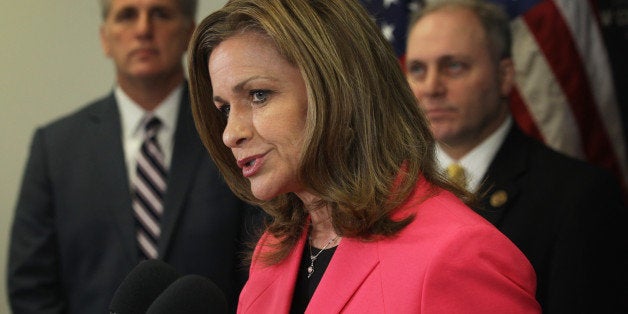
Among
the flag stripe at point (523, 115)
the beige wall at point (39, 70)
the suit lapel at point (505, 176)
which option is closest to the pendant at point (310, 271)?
the suit lapel at point (505, 176)

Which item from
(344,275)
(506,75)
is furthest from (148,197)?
(344,275)

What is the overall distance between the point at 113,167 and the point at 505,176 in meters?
1.14

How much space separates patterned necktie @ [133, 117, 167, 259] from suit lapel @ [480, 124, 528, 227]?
925 mm

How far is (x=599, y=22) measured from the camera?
3.45 m

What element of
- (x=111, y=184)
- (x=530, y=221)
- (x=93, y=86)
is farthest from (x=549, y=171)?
(x=93, y=86)

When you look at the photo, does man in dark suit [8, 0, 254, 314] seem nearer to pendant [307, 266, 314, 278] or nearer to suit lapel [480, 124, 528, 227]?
suit lapel [480, 124, 528, 227]

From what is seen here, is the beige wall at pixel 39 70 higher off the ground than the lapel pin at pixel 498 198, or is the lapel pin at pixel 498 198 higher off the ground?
the beige wall at pixel 39 70

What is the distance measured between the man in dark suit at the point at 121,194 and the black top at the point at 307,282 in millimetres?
1060

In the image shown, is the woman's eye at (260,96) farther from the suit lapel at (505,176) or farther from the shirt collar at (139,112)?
the shirt collar at (139,112)

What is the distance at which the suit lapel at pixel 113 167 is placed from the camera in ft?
9.44

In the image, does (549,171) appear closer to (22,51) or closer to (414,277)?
(414,277)

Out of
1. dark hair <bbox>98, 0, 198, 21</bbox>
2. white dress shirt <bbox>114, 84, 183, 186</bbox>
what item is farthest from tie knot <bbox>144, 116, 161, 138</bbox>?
dark hair <bbox>98, 0, 198, 21</bbox>

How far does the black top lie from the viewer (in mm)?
1696

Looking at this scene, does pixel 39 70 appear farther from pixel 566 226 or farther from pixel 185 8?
pixel 566 226
